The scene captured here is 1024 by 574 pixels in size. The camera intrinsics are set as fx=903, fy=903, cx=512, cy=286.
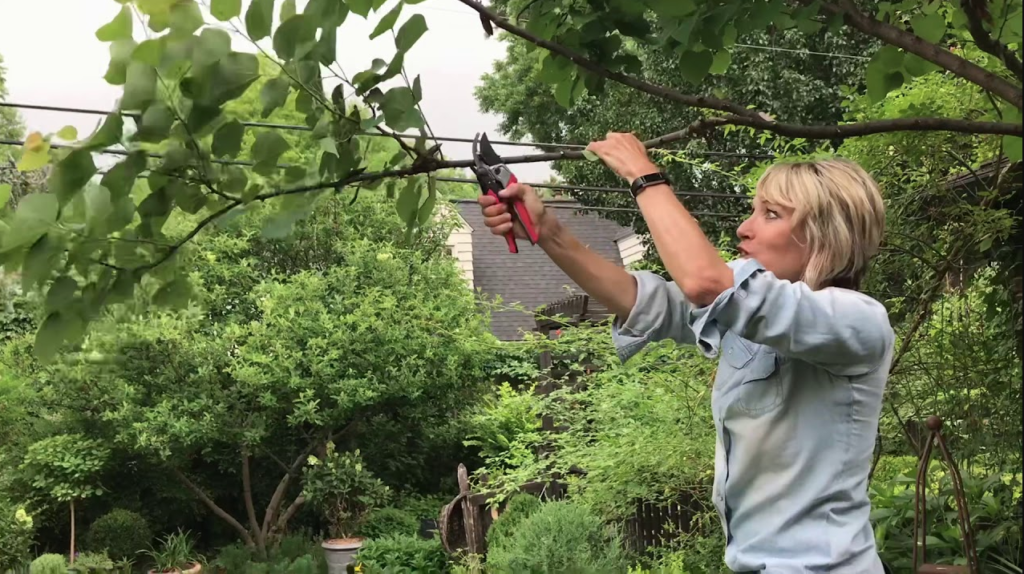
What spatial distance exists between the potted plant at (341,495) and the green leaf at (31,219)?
460 cm

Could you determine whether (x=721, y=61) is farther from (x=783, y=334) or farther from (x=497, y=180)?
(x=783, y=334)

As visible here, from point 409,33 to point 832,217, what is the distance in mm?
353

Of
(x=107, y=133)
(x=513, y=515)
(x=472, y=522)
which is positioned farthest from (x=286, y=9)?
(x=472, y=522)

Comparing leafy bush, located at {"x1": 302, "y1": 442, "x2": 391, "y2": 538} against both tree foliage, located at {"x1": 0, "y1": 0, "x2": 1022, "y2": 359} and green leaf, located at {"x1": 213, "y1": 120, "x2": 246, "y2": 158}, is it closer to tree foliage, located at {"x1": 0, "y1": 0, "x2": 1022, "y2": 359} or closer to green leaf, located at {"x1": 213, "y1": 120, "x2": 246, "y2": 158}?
tree foliage, located at {"x1": 0, "y1": 0, "x2": 1022, "y2": 359}

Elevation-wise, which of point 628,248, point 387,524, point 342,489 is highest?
point 628,248

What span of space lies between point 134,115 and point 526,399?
3108 mm

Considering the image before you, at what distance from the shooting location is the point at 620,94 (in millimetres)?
5211

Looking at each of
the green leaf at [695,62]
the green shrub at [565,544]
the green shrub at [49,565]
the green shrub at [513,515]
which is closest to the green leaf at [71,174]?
the green leaf at [695,62]

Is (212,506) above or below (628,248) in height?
below

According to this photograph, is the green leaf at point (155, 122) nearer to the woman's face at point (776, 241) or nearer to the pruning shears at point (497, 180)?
the pruning shears at point (497, 180)

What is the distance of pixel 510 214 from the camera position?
2.42ft

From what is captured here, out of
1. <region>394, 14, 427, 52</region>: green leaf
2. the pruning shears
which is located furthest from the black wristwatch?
<region>394, 14, 427, 52</region>: green leaf

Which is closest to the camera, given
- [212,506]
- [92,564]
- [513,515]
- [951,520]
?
[951,520]

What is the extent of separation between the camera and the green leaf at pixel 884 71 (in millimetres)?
889
